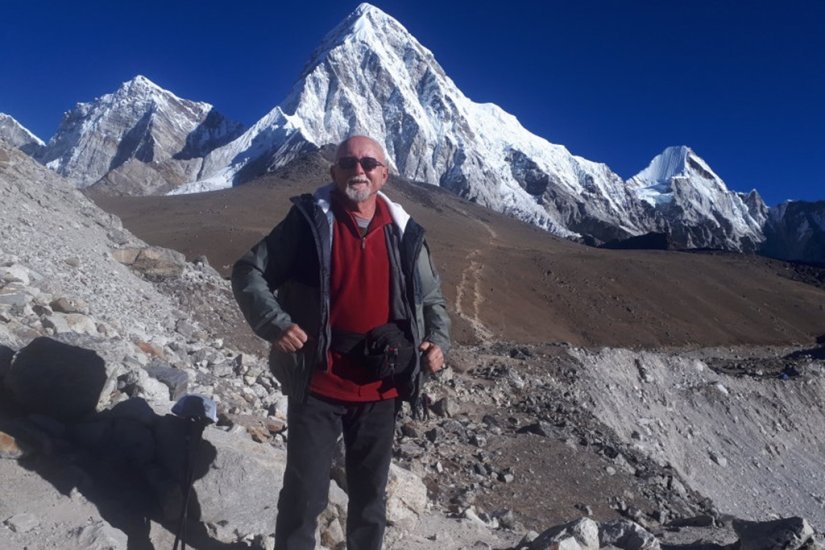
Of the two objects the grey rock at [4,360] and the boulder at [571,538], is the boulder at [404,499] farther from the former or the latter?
the grey rock at [4,360]

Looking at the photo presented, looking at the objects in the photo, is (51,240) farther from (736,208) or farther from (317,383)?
(736,208)

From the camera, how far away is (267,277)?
3.18 m

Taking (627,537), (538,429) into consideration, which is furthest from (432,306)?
(538,429)

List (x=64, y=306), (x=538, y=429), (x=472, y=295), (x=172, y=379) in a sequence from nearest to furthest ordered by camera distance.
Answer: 1. (x=172, y=379)
2. (x=64, y=306)
3. (x=538, y=429)
4. (x=472, y=295)

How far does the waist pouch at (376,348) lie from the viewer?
3154mm

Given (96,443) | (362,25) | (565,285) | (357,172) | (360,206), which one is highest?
(362,25)

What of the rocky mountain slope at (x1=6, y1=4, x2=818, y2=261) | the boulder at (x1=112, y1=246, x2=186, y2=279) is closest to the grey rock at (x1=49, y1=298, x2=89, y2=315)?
the boulder at (x1=112, y1=246, x2=186, y2=279)

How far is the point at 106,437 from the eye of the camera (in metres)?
3.98

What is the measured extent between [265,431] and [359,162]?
306cm

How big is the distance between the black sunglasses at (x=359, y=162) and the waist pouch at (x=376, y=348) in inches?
28.4

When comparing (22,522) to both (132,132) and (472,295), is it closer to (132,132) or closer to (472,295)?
(472,295)

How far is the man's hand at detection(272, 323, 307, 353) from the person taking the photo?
2986 mm

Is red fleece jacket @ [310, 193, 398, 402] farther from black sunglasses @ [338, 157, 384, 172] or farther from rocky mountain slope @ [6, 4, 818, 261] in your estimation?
rocky mountain slope @ [6, 4, 818, 261]

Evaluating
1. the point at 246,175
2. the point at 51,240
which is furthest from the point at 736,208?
the point at 51,240
